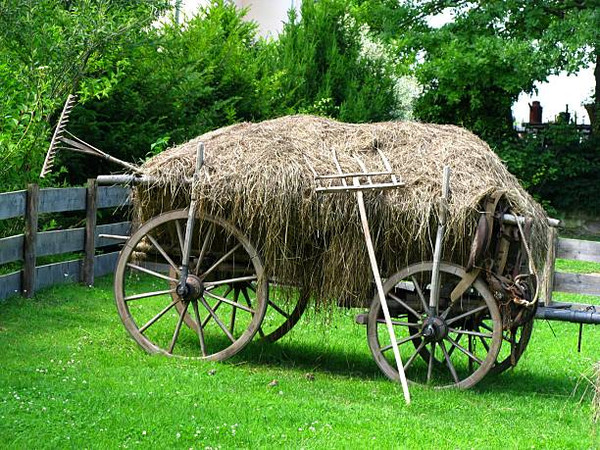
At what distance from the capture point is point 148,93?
14.4 meters

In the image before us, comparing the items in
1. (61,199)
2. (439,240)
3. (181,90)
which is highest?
(181,90)

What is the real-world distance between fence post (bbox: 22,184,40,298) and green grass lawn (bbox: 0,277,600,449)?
2.63 feet

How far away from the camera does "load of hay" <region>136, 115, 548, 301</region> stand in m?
7.95

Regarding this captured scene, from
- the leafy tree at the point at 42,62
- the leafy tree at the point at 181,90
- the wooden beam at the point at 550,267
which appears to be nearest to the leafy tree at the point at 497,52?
the leafy tree at the point at 181,90

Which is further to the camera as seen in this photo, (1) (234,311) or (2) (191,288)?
(1) (234,311)

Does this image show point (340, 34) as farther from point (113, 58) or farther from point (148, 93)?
point (113, 58)

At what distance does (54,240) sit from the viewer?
11688 millimetres

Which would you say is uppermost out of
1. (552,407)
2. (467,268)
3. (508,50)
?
(508,50)

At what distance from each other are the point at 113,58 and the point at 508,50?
10081mm

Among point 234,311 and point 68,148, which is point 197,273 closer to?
point 234,311

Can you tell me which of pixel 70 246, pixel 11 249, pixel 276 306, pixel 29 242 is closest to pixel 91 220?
pixel 70 246

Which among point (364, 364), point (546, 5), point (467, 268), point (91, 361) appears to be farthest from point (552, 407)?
point (546, 5)

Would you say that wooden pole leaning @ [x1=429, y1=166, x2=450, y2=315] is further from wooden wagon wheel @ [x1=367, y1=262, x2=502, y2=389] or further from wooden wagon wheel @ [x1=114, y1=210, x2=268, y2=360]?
wooden wagon wheel @ [x1=114, y1=210, x2=268, y2=360]

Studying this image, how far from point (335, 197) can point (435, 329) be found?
129cm
